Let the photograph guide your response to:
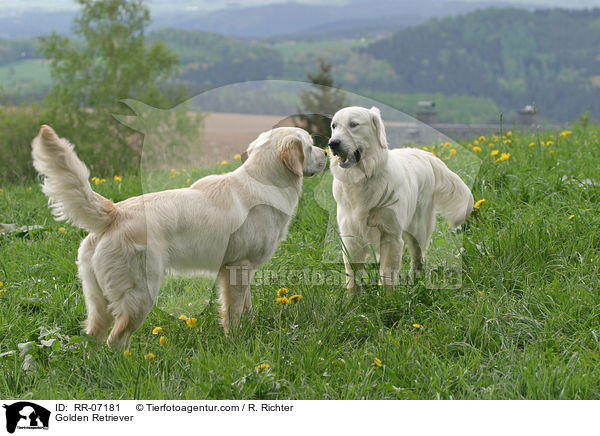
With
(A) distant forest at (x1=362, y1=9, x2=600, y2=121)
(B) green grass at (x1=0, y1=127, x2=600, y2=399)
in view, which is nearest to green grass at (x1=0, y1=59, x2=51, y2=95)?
(B) green grass at (x1=0, y1=127, x2=600, y2=399)

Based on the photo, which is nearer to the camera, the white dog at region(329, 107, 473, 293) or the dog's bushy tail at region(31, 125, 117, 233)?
the dog's bushy tail at region(31, 125, 117, 233)

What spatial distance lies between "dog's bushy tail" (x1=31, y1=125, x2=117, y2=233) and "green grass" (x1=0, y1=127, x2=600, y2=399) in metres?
0.60

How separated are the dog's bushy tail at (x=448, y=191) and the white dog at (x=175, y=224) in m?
1.00

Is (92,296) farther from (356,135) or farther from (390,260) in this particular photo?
(390,260)

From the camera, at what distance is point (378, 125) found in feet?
10.5

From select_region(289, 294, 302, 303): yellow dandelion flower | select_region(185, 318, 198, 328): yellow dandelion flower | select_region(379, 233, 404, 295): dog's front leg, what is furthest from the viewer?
select_region(379, 233, 404, 295): dog's front leg

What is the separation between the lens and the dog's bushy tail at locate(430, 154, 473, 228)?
12.7 feet

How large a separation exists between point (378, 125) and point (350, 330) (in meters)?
1.33

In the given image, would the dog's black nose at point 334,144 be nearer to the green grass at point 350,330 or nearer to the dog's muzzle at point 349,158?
the dog's muzzle at point 349,158

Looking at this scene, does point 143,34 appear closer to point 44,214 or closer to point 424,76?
point 44,214

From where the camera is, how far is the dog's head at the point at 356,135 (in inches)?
122

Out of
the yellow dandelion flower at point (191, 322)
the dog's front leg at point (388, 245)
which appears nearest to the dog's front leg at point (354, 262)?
the dog's front leg at point (388, 245)

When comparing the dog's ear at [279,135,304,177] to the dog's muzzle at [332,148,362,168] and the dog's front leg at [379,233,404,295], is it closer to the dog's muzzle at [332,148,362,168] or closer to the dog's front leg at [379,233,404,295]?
the dog's muzzle at [332,148,362,168]

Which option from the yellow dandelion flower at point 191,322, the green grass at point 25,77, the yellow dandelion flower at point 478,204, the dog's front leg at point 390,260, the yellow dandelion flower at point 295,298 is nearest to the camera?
the yellow dandelion flower at point 191,322
